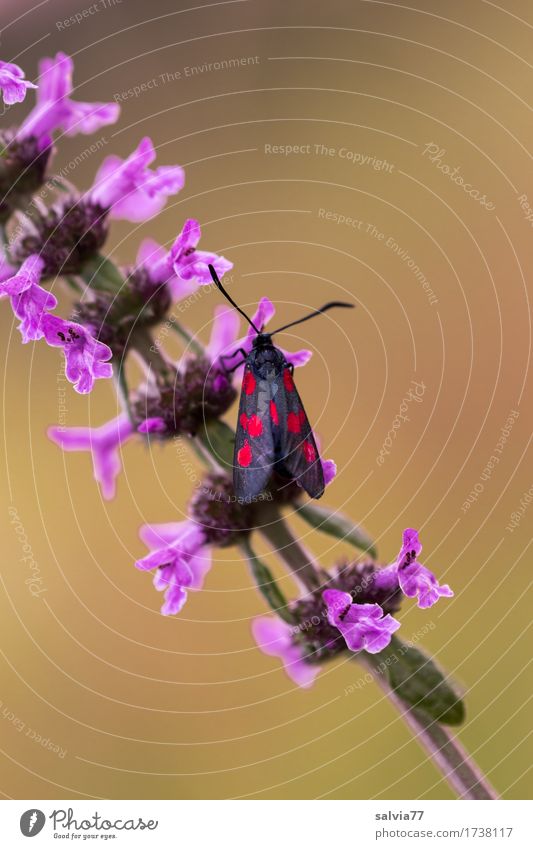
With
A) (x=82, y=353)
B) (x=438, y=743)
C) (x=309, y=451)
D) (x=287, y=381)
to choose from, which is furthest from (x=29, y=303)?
(x=438, y=743)

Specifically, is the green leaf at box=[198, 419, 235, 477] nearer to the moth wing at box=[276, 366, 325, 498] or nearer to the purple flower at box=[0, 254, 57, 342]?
the moth wing at box=[276, 366, 325, 498]

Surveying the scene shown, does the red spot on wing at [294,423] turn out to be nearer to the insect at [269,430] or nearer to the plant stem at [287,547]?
the insect at [269,430]

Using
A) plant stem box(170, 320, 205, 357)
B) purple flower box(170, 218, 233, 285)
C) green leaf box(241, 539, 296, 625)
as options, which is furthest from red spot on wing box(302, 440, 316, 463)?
purple flower box(170, 218, 233, 285)

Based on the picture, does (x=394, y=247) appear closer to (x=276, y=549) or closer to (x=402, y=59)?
(x=402, y=59)

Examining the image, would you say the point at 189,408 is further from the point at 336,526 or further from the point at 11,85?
the point at 11,85

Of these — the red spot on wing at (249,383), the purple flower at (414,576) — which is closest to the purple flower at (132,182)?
the red spot on wing at (249,383)

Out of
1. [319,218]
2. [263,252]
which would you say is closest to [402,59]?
[319,218]
